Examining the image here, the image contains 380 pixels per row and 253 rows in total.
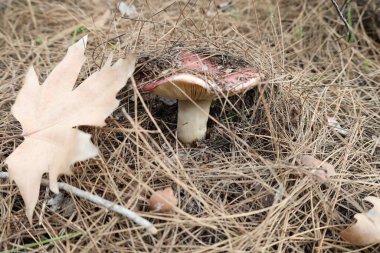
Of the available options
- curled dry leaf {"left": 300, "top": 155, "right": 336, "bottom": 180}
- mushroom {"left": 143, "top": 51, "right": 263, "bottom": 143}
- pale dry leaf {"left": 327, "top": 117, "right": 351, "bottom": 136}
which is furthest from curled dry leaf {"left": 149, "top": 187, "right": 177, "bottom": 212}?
pale dry leaf {"left": 327, "top": 117, "right": 351, "bottom": 136}

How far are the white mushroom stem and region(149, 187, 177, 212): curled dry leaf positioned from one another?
18.7 inches

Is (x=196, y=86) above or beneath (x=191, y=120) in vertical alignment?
above

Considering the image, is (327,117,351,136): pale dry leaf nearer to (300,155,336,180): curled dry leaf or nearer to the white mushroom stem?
(300,155,336,180): curled dry leaf

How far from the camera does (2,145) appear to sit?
1960 mm

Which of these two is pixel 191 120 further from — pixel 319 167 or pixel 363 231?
pixel 363 231

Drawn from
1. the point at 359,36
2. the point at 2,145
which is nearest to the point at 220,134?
the point at 2,145

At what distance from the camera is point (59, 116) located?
1720mm

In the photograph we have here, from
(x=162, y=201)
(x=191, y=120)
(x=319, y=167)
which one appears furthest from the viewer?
(x=191, y=120)

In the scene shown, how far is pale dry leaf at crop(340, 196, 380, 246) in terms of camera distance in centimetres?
161

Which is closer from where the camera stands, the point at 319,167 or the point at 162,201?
the point at 162,201

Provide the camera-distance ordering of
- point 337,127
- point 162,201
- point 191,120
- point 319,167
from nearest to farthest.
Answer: point 162,201
point 319,167
point 191,120
point 337,127

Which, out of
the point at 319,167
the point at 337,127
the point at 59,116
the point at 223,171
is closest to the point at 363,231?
the point at 319,167

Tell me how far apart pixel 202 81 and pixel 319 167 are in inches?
25.3

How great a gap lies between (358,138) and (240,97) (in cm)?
69
